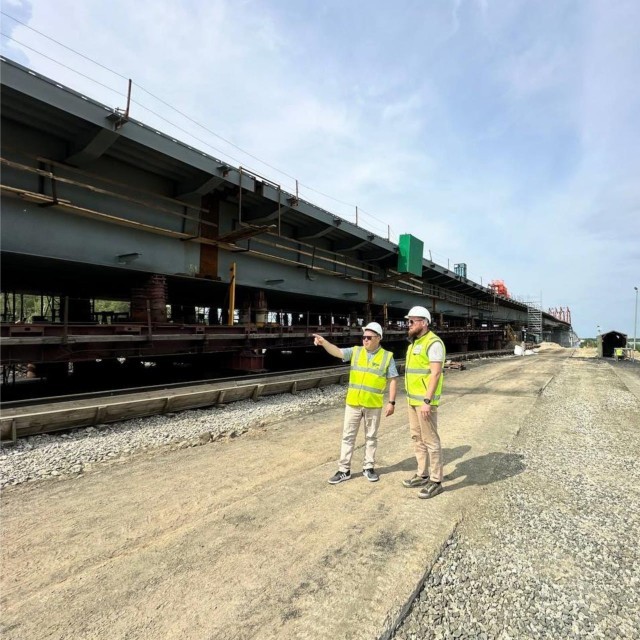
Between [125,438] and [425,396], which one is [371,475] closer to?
[425,396]

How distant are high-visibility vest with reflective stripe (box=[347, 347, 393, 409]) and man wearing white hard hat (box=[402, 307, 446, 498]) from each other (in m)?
0.30

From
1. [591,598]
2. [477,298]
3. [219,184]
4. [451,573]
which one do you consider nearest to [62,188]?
[219,184]

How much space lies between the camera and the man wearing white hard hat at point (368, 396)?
460 cm

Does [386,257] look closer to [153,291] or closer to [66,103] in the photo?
[153,291]

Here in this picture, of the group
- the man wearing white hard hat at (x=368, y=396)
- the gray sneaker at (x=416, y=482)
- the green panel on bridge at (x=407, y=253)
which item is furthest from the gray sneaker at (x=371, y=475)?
the green panel on bridge at (x=407, y=253)

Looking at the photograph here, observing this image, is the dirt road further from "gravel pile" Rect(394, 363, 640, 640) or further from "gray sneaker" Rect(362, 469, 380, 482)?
"gravel pile" Rect(394, 363, 640, 640)

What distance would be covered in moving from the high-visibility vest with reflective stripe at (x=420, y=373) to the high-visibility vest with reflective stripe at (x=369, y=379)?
306 mm

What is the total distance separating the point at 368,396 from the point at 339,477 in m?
1.03

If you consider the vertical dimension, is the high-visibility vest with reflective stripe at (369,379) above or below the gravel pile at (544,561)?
above

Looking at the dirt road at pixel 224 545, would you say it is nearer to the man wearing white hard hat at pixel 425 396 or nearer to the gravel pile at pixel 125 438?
the man wearing white hard hat at pixel 425 396

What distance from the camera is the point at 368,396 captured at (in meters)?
4.59

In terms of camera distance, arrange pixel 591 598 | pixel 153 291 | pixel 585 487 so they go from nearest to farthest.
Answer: pixel 591 598, pixel 585 487, pixel 153 291

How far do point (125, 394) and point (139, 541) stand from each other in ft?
20.3

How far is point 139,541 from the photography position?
10.9 feet
